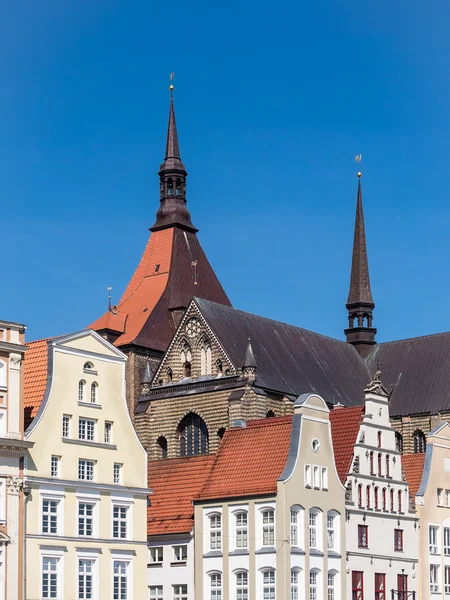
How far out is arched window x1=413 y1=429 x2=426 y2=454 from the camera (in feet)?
330

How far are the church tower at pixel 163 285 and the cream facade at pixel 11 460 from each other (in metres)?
45.6

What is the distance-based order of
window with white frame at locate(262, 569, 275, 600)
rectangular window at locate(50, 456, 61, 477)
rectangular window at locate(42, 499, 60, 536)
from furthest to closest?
1. window with white frame at locate(262, 569, 275, 600)
2. rectangular window at locate(50, 456, 61, 477)
3. rectangular window at locate(42, 499, 60, 536)

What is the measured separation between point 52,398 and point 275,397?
39.8 m

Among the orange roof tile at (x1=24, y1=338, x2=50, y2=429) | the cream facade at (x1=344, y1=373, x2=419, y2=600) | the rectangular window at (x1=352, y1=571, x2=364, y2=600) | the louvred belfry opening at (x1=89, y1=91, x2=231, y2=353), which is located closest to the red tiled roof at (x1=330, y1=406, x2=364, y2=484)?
the cream facade at (x1=344, y1=373, x2=419, y2=600)

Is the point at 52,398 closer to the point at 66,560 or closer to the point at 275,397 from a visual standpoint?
the point at 66,560

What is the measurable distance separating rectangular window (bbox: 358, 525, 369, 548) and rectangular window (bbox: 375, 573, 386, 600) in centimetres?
171

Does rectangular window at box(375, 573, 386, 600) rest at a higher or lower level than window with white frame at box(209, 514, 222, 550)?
lower

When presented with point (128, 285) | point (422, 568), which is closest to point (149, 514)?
point (422, 568)

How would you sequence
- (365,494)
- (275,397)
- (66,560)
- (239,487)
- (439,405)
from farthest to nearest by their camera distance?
(439,405)
(275,397)
(365,494)
(239,487)
(66,560)

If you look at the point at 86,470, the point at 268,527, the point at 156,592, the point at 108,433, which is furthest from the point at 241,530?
the point at 86,470

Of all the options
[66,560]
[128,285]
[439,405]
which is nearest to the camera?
[66,560]

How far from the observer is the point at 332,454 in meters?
62.2

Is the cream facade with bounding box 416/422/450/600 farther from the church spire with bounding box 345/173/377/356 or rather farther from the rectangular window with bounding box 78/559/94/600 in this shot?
the church spire with bounding box 345/173/377/356

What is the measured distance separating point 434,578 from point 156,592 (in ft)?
49.8
